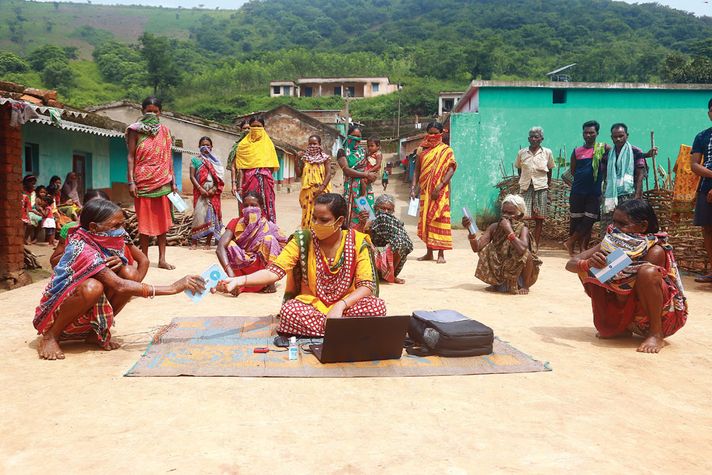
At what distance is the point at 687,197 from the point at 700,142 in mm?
1739

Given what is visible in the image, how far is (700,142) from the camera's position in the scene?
700 cm

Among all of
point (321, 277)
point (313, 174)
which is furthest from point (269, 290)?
point (313, 174)

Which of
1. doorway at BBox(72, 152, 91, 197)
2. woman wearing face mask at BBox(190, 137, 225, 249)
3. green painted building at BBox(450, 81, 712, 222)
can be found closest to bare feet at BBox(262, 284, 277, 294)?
woman wearing face mask at BBox(190, 137, 225, 249)

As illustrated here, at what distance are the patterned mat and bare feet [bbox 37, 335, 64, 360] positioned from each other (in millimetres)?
541

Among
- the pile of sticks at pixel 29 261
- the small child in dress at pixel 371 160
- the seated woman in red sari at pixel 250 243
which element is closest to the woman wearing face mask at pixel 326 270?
the seated woman in red sari at pixel 250 243

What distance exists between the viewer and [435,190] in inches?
337

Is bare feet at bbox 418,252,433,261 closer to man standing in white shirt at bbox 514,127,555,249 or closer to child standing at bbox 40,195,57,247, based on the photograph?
man standing in white shirt at bbox 514,127,555,249

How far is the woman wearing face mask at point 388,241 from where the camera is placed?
6.97 meters

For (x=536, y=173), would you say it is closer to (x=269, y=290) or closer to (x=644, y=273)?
(x=269, y=290)

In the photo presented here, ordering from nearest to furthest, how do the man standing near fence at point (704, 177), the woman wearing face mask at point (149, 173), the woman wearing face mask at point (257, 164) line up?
1. the man standing near fence at point (704, 177)
2. the woman wearing face mask at point (149, 173)
3. the woman wearing face mask at point (257, 164)

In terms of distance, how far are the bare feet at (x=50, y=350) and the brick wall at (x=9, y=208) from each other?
129 inches

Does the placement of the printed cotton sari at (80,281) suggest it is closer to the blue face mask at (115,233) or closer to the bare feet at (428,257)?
the blue face mask at (115,233)

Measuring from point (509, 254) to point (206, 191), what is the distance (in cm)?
563

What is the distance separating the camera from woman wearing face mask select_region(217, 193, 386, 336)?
4211 millimetres
